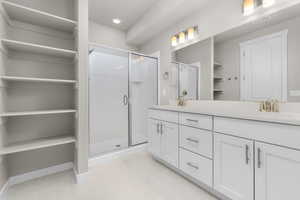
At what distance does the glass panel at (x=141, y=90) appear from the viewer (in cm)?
299

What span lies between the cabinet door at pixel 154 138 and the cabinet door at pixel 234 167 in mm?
893

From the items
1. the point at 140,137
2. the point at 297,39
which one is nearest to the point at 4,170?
the point at 140,137

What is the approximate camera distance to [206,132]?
1397mm

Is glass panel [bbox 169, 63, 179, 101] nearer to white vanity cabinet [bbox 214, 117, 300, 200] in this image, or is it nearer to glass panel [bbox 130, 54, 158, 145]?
glass panel [bbox 130, 54, 158, 145]

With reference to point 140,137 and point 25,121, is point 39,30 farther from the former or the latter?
point 140,137

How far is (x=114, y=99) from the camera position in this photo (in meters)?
2.86

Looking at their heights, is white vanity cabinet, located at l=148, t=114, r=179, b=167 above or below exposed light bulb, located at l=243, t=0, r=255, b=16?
below

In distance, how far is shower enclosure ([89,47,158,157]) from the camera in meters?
2.74

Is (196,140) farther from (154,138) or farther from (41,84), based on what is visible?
(41,84)

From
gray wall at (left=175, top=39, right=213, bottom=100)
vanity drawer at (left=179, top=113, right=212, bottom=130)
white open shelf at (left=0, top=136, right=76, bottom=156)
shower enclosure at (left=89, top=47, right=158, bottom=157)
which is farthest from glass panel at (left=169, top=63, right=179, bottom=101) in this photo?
white open shelf at (left=0, top=136, right=76, bottom=156)

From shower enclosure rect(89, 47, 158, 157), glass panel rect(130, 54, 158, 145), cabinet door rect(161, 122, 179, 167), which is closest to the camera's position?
cabinet door rect(161, 122, 179, 167)

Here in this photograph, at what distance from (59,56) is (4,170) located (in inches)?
57.2

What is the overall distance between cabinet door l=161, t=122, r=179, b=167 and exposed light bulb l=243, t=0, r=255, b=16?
1569mm

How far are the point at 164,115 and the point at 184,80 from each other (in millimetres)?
820
